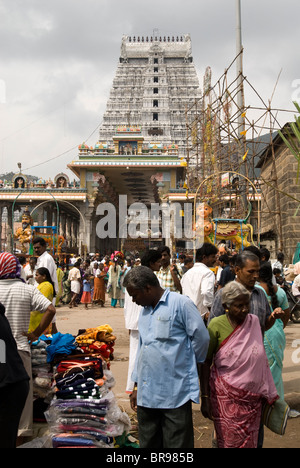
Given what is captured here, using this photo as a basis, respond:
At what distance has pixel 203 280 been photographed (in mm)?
4832

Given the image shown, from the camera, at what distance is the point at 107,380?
375cm

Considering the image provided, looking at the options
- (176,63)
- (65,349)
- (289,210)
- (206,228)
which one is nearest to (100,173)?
Answer: (289,210)

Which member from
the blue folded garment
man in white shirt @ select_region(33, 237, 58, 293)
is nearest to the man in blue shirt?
the blue folded garment

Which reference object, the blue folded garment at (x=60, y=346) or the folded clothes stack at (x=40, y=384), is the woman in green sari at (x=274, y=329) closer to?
the blue folded garment at (x=60, y=346)

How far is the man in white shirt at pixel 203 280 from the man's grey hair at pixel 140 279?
213cm

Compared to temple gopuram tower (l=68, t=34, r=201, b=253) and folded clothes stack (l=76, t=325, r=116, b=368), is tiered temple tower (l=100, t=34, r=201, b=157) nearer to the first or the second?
temple gopuram tower (l=68, t=34, r=201, b=253)

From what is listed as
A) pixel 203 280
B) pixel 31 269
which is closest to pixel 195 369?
pixel 203 280

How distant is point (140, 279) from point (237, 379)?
2.54 feet

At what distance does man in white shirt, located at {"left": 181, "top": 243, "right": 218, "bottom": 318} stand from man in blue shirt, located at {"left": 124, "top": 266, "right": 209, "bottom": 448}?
2108mm

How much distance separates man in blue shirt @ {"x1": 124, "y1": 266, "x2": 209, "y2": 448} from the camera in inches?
101

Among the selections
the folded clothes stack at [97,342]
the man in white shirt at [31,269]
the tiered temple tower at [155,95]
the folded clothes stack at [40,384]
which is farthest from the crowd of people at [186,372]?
the tiered temple tower at [155,95]

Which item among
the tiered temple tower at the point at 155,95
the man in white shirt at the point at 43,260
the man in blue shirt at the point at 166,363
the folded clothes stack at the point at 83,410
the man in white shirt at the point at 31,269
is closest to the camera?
the man in blue shirt at the point at 166,363

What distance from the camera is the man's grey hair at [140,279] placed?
271 cm

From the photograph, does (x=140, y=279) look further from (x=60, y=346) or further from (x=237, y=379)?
(x=60, y=346)
